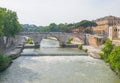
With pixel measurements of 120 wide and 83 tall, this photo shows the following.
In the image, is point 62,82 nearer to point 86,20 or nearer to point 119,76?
point 119,76

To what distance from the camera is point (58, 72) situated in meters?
23.2

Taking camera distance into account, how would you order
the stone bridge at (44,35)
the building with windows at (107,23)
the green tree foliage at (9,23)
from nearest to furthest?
the green tree foliage at (9,23) → the stone bridge at (44,35) → the building with windows at (107,23)

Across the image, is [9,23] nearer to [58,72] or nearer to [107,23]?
[58,72]

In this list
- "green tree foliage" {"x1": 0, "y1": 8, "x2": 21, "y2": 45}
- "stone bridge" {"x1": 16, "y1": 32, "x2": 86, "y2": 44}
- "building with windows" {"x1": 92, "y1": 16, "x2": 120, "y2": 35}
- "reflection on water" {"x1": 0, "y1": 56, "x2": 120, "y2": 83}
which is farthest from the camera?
"building with windows" {"x1": 92, "y1": 16, "x2": 120, "y2": 35}

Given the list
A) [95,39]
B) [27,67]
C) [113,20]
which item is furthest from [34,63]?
[113,20]

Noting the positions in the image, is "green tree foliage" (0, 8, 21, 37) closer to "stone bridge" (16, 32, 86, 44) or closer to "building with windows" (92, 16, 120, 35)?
→ "stone bridge" (16, 32, 86, 44)

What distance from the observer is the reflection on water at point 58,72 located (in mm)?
20344

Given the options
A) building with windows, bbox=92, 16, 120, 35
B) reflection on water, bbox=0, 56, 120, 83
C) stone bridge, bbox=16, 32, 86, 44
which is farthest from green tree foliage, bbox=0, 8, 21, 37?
building with windows, bbox=92, 16, 120, 35

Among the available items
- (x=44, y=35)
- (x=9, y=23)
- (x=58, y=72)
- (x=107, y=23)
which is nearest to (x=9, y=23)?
(x=9, y=23)

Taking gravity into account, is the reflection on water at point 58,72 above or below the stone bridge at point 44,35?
below

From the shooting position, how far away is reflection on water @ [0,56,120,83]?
66.7 ft

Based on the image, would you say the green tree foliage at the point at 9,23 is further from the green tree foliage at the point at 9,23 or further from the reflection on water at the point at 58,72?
the reflection on water at the point at 58,72

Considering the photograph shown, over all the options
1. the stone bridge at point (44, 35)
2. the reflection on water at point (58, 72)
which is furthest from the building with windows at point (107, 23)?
the reflection on water at point (58, 72)

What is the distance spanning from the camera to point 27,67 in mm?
25203
